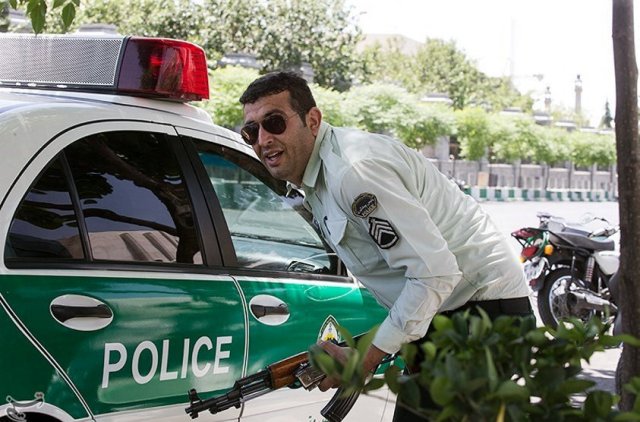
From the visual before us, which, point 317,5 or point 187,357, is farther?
point 317,5

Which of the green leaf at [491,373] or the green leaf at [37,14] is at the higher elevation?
the green leaf at [37,14]

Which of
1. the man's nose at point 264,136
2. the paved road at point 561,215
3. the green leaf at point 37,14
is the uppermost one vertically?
the green leaf at point 37,14

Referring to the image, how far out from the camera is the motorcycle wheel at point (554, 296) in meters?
8.75

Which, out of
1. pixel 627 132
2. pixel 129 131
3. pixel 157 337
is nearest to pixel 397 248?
pixel 157 337

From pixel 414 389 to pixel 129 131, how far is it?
2.08 meters

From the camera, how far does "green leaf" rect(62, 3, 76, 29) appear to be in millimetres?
3936

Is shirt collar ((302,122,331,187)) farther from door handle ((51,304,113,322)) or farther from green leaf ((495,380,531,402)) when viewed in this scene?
green leaf ((495,380,531,402))

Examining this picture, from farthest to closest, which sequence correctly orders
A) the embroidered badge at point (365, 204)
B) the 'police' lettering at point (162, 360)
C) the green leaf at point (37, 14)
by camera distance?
the green leaf at point (37, 14), the 'police' lettering at point (162, 360), the embroidered badge at point (365, 204)

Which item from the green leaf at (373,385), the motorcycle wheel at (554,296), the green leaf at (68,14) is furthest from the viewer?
the motorcycle wheel at (554,296)

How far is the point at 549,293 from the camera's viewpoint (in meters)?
8.88

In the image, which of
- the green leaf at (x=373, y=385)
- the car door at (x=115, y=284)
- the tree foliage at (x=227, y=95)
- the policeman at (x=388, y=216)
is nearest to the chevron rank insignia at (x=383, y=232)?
the policeman at (x=388, y=216)

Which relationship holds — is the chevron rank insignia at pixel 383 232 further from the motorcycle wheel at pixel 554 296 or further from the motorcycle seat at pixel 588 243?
the motorcycle seat at pixel 588 243

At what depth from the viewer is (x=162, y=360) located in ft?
10.3

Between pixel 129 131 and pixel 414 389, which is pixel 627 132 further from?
pixel 414 389
